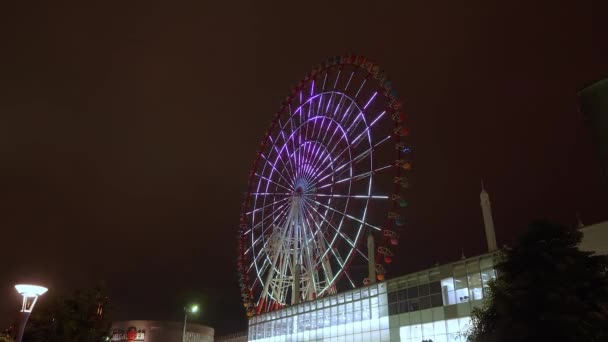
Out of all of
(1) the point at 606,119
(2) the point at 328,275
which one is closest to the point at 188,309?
(2) the point at 328,275

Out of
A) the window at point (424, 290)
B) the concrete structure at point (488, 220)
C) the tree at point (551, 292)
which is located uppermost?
the concrete structure at point (488, 220)

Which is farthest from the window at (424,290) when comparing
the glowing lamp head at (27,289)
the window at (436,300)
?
the glowing lamp head at (27,289)

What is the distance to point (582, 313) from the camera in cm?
1952

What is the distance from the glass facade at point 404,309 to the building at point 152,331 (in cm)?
5826

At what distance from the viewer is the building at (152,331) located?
104 m

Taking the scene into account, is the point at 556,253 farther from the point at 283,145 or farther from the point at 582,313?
the point at 283,145

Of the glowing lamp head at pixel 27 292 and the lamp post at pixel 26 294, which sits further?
the glowing lamp head at pixel 27 292

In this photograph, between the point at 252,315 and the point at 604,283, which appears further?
the point at 252,315

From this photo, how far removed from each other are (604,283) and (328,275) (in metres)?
31.3

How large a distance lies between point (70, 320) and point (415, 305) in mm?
23795

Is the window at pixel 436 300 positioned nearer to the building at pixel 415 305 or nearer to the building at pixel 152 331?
the building at pixel 415 305

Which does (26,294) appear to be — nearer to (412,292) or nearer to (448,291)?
(448,291)

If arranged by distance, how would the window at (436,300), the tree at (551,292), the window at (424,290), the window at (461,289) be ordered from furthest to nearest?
the window at (424,290)
the window at (436,300)
the window at (461,289)
the tree at (551,292)

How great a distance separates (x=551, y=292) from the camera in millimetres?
19922
